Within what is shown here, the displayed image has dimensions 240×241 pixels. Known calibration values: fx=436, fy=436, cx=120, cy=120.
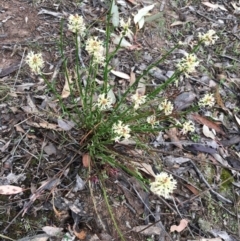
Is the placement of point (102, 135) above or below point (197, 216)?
above

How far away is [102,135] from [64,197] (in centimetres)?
40

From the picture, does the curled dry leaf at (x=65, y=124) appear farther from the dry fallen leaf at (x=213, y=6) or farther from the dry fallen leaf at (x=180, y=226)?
the dry fallen leaf at (x=213, y=6)

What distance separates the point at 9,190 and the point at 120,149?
0.68 meters

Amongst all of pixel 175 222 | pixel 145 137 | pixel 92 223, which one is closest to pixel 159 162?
pixel 145 137

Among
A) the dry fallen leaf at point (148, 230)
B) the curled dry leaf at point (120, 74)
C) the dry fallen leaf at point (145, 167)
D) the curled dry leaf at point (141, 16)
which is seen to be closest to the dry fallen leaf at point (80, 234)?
the dry fallen leaf at point (148, 230)

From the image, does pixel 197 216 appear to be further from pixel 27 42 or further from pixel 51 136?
pixel 27 42

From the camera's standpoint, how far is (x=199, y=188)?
2.69 meters

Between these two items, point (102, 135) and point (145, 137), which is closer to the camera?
point (102, 135)

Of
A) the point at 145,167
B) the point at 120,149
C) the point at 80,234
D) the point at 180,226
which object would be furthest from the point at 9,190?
the point at 180,226

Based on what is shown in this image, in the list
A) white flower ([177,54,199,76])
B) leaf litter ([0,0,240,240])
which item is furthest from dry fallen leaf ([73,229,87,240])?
white flower ([177,54,199,76])

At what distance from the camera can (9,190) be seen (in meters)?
2.35

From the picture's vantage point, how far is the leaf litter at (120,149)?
2387 millimetres

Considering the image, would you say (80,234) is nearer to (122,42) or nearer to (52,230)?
(52,230)

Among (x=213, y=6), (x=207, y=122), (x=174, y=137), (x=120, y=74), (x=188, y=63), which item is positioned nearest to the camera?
(x=188, y=63)
